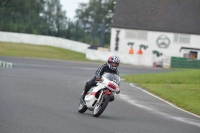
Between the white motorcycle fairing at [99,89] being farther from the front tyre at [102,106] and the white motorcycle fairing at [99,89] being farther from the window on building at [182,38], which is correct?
the window on building at [182,38]

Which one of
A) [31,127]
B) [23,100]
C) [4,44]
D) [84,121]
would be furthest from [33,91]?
[4,44]

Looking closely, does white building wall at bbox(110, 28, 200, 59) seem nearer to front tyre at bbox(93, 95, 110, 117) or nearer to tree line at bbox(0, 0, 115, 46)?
tree line at bbox(0, 0, 115, 46)

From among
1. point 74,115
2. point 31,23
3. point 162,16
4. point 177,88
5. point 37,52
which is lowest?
point 177,88

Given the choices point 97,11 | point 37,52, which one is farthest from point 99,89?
point 97,11

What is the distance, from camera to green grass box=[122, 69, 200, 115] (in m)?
21.4

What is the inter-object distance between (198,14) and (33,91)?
169ft

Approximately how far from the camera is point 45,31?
69.2 meters

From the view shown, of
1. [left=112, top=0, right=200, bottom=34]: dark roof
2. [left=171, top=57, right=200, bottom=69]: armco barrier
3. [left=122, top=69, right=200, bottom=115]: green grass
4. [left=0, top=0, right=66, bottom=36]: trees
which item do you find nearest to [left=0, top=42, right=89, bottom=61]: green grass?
[left=0, top=0, right=66, bottom=36]: trees

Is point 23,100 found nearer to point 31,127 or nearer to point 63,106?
point 63,106

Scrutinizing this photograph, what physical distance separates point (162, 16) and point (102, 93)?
56046 millimetres

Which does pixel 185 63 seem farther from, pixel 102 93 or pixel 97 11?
pixel 97 11

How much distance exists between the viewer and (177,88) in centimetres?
2766

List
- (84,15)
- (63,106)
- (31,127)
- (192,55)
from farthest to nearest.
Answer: (84,15) → (192,55) → (63,106) → (31,127)

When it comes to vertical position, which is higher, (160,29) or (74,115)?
(160,29)
